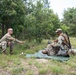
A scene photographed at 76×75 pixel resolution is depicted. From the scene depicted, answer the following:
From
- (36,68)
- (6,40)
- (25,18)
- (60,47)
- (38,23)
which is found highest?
(25,18)

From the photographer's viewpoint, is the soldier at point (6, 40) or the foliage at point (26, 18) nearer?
the soldier at point (6, 40)

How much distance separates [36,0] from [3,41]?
5560 millimetres

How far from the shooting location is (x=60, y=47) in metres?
6.19

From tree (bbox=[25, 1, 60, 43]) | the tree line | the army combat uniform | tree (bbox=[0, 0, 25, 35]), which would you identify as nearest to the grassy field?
the army combat uniform

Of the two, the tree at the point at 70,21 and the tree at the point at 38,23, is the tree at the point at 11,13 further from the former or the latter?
the tree at the point at 70,21

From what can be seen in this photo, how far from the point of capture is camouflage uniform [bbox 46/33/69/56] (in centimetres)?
613

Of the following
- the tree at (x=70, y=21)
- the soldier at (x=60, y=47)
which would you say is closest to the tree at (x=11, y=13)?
the soldier at (x=60, y=47)

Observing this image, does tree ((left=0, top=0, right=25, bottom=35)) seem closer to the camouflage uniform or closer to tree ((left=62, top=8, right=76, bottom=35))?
the camouflage uniform

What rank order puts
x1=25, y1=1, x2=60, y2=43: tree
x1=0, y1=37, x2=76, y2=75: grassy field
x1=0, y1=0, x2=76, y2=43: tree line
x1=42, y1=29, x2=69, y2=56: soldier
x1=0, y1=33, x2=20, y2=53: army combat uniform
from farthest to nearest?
x1=25, y1=1, x2=60, y2=43: tree < x1=0, y1=0, x2=76, y2=43: tree line < x1=0, y1=33, x2=20, y2=53: army combat uniform < x1=42, y1=29, x2=69, y2=56: soldier < x1=0, y1=37, x2=76, y2=75: grassy field

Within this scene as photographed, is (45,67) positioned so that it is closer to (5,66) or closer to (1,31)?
(5,66)

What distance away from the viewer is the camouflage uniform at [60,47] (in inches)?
241

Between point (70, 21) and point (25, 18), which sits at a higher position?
point (70, 21)

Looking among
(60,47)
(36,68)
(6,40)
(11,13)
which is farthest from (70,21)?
(36,68)

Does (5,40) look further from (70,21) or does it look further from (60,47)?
(70,21)
